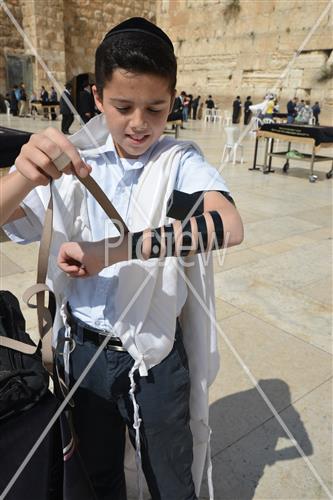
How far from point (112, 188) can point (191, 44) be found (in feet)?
90.9

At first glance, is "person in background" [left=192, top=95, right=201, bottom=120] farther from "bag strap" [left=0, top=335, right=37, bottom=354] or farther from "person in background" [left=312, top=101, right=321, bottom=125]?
"bag strap" [left=0, top=335, right=37, bottom=354]

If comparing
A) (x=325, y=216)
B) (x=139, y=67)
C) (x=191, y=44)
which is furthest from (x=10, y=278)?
(x=191, y=44)

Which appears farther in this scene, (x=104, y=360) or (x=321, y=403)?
(x=321, y=403)

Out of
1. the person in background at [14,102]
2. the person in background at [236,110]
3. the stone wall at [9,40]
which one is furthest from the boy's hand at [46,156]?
the stone wall at [9,40]

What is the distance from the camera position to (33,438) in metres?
0.92

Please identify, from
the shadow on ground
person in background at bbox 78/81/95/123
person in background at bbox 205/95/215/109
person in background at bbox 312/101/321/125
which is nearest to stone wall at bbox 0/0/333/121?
person in background at bbox 312/101/321/125

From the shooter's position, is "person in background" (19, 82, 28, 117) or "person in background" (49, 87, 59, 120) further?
"person in background" (19, 82, 28, 117)

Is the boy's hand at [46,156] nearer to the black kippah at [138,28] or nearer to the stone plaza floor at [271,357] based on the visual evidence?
the black kippah at [138,28]

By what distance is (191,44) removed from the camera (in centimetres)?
2559

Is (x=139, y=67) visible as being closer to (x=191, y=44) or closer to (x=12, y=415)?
(x=12, y=415)

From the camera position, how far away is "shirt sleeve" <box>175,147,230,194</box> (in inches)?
38.6

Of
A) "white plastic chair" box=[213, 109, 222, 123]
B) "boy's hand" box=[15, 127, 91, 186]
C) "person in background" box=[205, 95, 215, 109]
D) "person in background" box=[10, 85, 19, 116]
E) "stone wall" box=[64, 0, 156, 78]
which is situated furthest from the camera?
"stone wall" box=[64, 0, 156, 78]

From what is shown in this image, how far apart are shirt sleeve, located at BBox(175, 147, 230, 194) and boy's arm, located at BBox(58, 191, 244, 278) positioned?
115mm

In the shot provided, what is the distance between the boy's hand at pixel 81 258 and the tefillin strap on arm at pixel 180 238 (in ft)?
0.25
